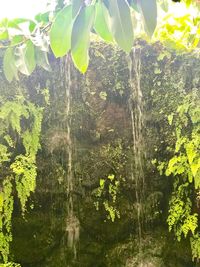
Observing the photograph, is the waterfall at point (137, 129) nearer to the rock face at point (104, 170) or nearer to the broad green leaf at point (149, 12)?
the rock face at point (104, 170)

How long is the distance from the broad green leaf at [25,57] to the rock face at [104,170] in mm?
2313

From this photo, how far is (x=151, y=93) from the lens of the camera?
3.31 m

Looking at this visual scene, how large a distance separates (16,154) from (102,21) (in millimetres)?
2442

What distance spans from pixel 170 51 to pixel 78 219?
1423 millimetres

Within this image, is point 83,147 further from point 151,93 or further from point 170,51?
point 170,51

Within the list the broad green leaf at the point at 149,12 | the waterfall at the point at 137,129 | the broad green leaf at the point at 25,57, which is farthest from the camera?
the waterfall at the point at 137,129

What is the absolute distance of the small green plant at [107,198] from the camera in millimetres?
3215

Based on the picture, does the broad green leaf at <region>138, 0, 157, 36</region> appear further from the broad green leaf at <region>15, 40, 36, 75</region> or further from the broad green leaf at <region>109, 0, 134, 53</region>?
the broad green leaf at <region>15, 40, 36, 75</region>

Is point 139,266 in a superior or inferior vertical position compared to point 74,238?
inferior

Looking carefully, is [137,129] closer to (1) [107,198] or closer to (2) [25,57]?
(1) [107,198]

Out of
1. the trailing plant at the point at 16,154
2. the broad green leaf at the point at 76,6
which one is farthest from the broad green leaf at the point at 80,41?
the trailing plant at the point at 16,154

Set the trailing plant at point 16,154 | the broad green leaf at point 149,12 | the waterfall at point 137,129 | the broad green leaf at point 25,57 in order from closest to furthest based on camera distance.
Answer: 1. the broad green leaf at point 149,12
2. the broad green leaf at point 25,57
3. the trailing plant at point 16,154
4. the waterfall at point 137,129

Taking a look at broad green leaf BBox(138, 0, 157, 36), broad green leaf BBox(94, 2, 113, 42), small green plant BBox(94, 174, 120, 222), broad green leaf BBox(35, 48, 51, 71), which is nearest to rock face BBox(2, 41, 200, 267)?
small green plant BBox(94, 174, 120, 222)

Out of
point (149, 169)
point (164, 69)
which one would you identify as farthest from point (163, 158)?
point (164, 69)
